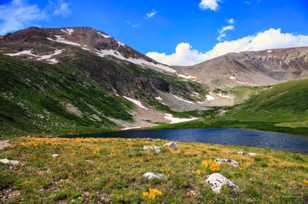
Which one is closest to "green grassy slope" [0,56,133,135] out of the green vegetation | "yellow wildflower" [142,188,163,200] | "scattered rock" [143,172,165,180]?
the green vegetation

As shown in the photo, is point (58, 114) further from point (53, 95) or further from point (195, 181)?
point (195, 181)

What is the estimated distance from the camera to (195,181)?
676 inches

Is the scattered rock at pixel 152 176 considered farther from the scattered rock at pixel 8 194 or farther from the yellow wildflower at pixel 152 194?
the scattered rock at pixel 8 194

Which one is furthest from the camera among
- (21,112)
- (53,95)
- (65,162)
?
(53,95)

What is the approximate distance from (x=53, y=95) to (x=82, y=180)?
15548cm

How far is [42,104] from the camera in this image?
136 m

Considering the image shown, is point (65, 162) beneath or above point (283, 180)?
above

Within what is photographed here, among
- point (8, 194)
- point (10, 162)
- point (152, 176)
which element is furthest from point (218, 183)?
point (10, 162)

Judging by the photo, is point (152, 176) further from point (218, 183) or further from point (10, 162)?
point (10, 162)

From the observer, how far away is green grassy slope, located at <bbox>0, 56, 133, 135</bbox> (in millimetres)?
102788

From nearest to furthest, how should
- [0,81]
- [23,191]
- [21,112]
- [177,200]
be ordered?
1. [177,200]
2. [23,191]
3. [21,112]
4. [0,81]

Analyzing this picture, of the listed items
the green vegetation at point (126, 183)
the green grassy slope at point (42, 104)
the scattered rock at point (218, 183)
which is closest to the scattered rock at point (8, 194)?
the green vegetation at point (126, 183)

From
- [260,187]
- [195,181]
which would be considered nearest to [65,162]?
[195,181]

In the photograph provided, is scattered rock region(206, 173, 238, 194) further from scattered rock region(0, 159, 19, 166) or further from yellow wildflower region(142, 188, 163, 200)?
scattered rock region(0, 159, 19, 166)
